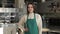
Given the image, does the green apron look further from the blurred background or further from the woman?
the blurred background

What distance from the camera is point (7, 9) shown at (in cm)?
248


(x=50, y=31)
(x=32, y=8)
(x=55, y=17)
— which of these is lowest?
(x=50, y=31)

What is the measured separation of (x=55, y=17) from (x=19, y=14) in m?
0.54

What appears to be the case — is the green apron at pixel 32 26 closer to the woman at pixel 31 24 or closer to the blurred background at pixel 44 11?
the woman at pixel 31 24

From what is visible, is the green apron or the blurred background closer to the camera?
the green apron

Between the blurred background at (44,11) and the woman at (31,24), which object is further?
the blurred background at (44,11)

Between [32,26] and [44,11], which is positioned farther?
[44,11]

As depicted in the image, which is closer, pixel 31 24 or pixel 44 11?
pixel 31 24

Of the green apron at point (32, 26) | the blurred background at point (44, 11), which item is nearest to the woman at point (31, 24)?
the green apron at point (32, 26)

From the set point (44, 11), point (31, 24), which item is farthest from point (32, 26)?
point (44, 11)

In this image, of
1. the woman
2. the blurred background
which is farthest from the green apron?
the blurred background

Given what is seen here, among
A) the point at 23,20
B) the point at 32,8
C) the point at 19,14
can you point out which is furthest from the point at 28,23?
the point at 19,14

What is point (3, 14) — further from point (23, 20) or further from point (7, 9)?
point (23, 20)

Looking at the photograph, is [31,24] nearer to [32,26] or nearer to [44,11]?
[32,26]
